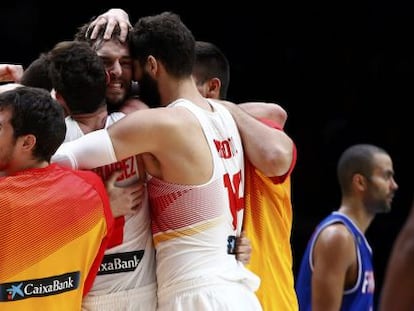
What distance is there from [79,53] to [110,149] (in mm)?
369

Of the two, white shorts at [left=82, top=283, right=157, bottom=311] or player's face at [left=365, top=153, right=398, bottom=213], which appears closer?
white shorts at [left=82, top=283, right=157, bottom=311]

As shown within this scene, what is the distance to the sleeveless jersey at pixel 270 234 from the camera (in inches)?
155

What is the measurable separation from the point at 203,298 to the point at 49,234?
0.63 m

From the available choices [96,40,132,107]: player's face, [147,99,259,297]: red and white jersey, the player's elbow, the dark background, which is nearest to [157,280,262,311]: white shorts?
[147,99,259,297]: red and white jersey

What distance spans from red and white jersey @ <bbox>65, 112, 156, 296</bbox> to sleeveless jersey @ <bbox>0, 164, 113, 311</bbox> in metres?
0.16

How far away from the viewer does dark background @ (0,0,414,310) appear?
8430 mm

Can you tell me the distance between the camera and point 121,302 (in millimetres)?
3547

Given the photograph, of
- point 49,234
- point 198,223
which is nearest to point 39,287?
point 49,234

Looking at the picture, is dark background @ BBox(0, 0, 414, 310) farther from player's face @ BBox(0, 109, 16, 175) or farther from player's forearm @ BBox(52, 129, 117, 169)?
player's face @ BBox(0, 109, 16, 175)

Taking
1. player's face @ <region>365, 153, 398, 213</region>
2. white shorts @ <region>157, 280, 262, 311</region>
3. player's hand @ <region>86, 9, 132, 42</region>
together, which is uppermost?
player's hand @ <region>86, 9, 132, 42</region>

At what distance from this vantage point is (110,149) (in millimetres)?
3385

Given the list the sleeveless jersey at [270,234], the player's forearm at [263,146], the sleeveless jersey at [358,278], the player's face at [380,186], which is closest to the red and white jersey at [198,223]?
the player's forearm at [263,146]

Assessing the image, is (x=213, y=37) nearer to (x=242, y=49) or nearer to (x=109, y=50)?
(x=242, y=49)

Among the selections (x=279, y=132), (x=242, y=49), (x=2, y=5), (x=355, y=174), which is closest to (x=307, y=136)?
(x=242, y=49)
